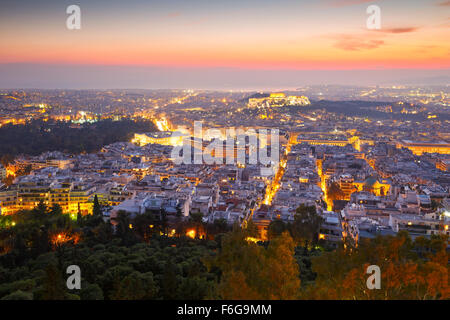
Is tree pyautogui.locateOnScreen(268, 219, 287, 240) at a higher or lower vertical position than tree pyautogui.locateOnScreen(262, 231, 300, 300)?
lower

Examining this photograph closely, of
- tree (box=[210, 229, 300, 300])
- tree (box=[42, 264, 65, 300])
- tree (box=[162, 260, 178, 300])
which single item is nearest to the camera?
tree (box=[210, 229, 300, 300])

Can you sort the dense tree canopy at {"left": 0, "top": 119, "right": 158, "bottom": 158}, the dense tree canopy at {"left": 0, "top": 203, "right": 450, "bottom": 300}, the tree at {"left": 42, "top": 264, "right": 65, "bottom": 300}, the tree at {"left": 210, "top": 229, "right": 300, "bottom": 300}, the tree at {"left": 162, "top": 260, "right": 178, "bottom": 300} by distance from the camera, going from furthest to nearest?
the dense tree canopy at {"left": 0, "top": 119, "right": 158, "bottom": 158} < the tree at {"left": 162, "top": 260, "right": 178, "bottom": 300} < the tree at {"left": 42, "top": 264, "right": 65, "bottom": 300} < the dense tree canopy at {"left": 0, "top": 203, "right": 450, "bottom": 300} < the tree at {"left": 210, "top": 229, "right": 300, "bottom": 300}

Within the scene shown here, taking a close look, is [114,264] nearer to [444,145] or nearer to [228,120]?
[444,145]

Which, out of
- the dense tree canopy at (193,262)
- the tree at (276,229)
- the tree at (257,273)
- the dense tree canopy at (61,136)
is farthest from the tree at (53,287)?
the dense tree canopy at (61,136)

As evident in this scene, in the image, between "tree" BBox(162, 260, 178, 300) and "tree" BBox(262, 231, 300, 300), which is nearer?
"tree" BBox(262, 231, 300, 300)

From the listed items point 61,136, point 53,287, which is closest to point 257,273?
point 53,287

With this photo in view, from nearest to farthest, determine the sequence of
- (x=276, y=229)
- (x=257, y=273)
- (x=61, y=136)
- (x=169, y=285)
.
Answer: (x=257, y=273), (x=169, y=285), (x=276, y=229), (x=61, y=136)

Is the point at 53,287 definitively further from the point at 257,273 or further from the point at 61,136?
the point at 61,136

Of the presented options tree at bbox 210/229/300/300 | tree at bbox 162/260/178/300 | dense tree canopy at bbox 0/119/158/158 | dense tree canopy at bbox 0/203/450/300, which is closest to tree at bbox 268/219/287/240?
dense tree canopy at bbox 0/203/450/300

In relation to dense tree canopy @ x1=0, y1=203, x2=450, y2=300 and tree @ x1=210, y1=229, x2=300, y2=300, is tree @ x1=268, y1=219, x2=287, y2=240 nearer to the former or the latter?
dense tree canopy @ x1=0, y1=203, x2=450, y2=300

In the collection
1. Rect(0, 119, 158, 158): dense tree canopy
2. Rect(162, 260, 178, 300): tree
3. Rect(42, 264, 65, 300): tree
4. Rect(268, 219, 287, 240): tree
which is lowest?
Rect(268, 219, 287, 240): tree

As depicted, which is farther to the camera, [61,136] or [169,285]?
[61,136]

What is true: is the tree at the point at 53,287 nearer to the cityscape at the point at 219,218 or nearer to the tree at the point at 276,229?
the cityscape at the point at 219,218
